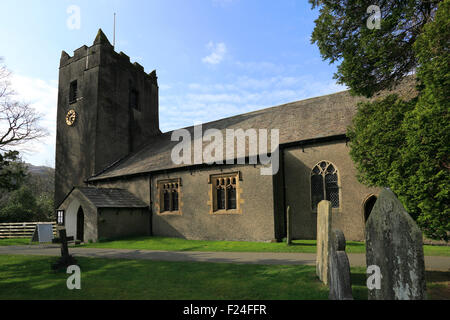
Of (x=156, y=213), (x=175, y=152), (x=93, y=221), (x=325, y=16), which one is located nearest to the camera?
(x=325, y=16)

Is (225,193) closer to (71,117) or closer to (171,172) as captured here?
(171,172)

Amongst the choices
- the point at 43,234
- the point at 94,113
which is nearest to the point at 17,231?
the point at 43,234

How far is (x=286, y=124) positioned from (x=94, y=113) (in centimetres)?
1650

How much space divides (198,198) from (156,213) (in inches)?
159

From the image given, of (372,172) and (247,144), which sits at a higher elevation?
(247,144)

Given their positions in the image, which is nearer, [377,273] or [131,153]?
[377,273]

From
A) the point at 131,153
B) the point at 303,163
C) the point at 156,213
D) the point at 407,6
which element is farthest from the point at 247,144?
the point at 131,153

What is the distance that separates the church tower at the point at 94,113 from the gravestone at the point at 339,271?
23.3 metres

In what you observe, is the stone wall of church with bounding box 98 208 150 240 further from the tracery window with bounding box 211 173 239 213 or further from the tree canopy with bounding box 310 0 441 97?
the tree canopy with bounding box 310 0 441 97

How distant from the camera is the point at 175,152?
2205 cm

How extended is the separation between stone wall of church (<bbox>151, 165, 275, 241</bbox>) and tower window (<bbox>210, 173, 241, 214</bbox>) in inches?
10.2

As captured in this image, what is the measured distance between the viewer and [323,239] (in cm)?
673

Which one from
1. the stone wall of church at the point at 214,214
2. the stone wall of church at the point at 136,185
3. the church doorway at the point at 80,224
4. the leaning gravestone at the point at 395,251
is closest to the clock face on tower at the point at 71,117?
the stone wall of church at the point at 136,185

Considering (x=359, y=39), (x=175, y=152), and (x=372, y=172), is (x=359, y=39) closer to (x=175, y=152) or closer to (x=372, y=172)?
(x=372, y=172)
